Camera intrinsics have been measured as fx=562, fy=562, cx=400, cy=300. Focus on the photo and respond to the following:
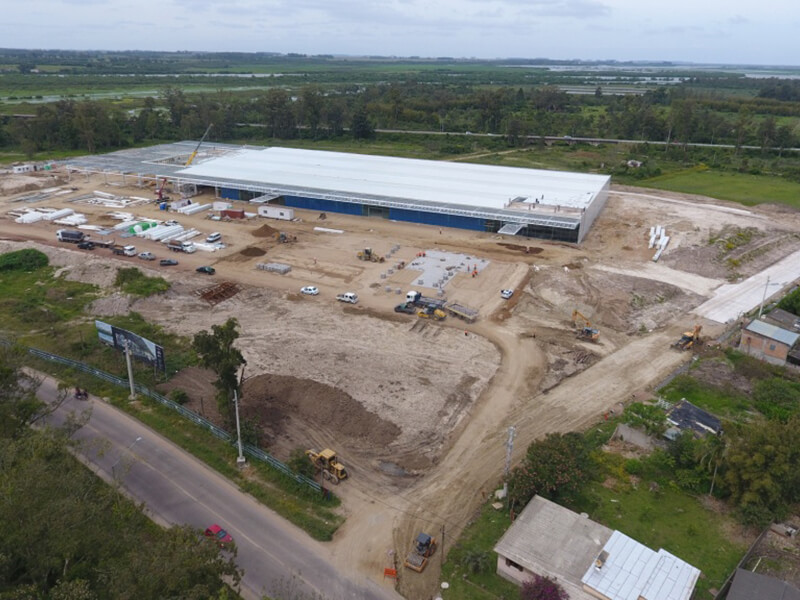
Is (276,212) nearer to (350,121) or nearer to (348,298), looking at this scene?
(348,298)

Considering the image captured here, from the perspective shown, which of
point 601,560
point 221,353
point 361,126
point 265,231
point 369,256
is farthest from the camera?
point 361,126

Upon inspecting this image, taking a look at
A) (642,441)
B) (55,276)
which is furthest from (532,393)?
(55,276)

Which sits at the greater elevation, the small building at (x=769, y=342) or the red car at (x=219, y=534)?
the small building at (x=769, y=342)

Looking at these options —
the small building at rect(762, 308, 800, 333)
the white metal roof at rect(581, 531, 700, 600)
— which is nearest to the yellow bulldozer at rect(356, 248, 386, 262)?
the small building at rect(762, 308, 800, 333)

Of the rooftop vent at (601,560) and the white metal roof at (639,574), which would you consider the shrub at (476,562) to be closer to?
the white metal roof at (639,574)

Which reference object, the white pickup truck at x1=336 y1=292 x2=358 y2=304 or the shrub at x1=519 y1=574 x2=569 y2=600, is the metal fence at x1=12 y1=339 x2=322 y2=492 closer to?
the shrub at x1=519 y1=574 x2=569 y2=600

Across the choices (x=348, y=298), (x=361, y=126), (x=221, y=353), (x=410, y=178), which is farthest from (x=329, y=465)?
(x=361, y=126)

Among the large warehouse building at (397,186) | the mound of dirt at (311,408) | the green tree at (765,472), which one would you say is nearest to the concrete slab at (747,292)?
the large warehouse building at (397,186)
